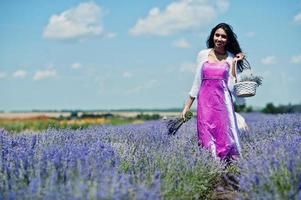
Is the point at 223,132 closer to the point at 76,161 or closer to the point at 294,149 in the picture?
the point at 294,149

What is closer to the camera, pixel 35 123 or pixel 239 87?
pixel 239 87

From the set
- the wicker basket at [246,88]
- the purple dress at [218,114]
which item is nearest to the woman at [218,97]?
the purple dress at [218,114]

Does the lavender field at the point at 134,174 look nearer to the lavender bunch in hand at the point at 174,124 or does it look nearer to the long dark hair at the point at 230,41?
the long dark hair at the point at 230,41

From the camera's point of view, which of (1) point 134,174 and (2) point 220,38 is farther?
(2) point 220,38

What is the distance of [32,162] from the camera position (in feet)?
11.2

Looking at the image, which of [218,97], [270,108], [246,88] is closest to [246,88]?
[246,88]

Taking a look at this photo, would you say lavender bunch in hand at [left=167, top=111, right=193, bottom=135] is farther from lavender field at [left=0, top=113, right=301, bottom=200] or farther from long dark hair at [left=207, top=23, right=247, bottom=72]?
A: lavender field at [left=0, top=113, right=301, bottom=200]

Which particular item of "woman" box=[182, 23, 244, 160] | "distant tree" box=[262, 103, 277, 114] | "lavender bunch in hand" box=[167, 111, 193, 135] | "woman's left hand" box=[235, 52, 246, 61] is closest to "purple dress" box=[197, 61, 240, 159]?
"woman" box=[182, 23, 244, 160]

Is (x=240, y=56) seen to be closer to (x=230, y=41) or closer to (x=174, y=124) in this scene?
(x=230, y=41)

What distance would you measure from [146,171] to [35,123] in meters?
12.1

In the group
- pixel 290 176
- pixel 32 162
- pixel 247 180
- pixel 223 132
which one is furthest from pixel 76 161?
pixel 223 132

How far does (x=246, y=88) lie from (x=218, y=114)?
38 centimetres

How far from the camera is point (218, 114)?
17.1 ft

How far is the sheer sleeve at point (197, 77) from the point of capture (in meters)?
5.30
